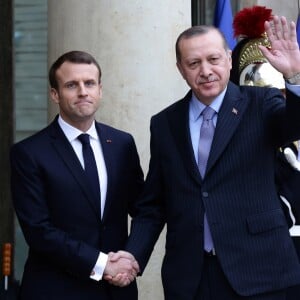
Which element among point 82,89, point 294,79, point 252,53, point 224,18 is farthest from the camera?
point 224,18

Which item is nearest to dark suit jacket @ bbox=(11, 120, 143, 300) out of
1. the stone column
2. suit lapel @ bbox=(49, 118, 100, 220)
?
suit lapel @ bbox=(49, 118, 100, 220)

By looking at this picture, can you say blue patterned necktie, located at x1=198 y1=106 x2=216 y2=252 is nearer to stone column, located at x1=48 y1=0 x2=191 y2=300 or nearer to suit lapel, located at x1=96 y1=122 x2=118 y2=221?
suit lapel, located at x1=96 y1=122 x2=118 y2=221

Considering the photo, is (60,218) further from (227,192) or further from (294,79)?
(294,79)

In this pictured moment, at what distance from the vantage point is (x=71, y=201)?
4.36 m

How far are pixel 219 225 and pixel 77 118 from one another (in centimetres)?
87

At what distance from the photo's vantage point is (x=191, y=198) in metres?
4.19

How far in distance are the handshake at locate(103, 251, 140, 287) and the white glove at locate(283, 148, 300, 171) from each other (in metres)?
0.89

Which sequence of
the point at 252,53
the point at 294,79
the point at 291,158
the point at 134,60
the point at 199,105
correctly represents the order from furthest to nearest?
the point at 134,60
the point at 252,53
the point at 291,158
the point at 199,105
the point at 294,79

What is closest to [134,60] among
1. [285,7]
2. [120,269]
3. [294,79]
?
[120,269]

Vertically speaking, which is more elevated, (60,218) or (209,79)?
(209,79)

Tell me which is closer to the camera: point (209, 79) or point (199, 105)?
point (209, 79)

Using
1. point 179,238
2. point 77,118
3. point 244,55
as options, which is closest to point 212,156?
point 179,238

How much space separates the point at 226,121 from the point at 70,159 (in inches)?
30.5

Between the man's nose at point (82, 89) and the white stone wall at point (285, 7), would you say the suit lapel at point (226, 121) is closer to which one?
the man's nose at point (82, 89)
